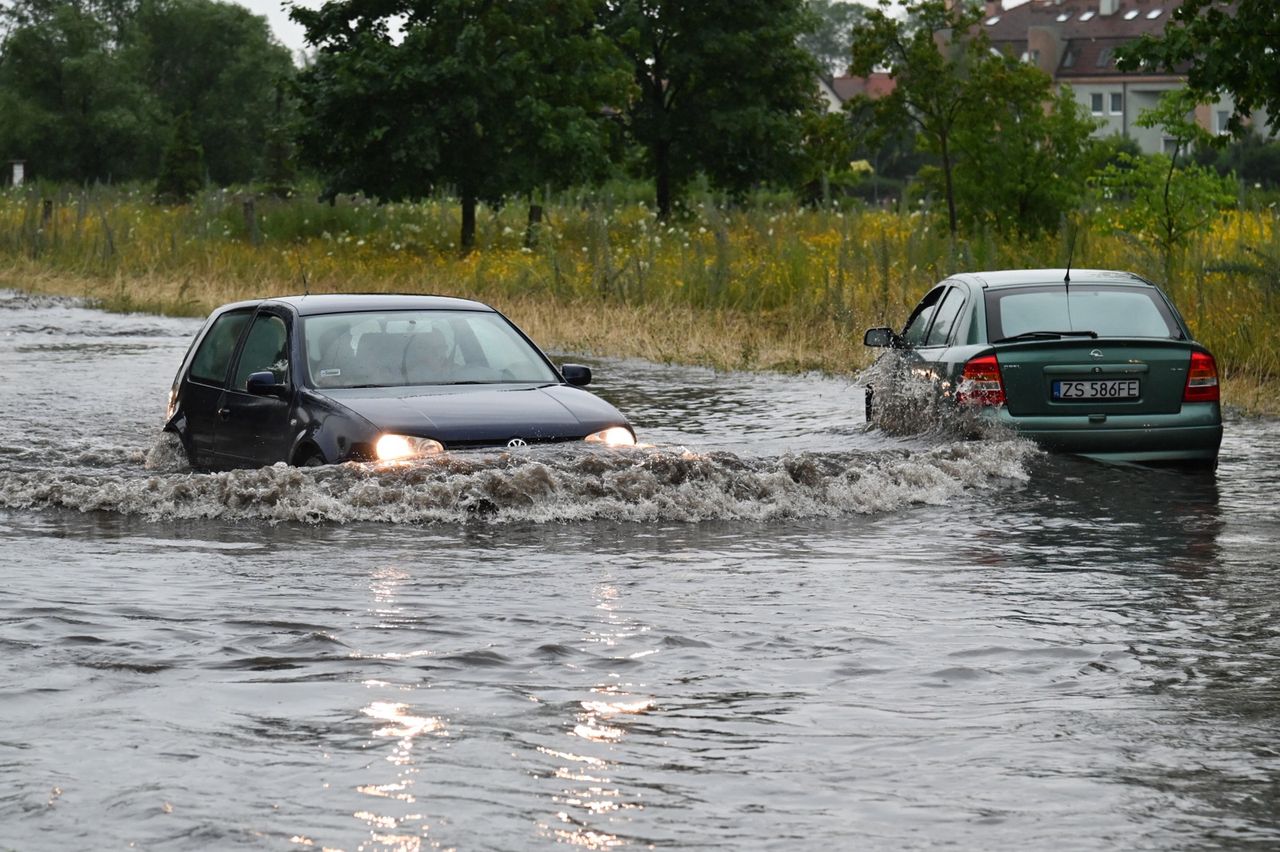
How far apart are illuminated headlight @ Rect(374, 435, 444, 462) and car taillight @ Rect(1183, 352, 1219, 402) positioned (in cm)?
490

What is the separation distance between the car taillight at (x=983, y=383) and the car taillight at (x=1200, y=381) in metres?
1.16

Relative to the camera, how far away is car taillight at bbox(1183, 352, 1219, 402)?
538 inches

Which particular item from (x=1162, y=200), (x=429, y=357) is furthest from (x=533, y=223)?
(x=429, y=357)

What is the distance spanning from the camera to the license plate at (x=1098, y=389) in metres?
13.5

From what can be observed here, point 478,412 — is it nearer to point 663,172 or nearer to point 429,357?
point 429,357

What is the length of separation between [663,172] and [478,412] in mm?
46965

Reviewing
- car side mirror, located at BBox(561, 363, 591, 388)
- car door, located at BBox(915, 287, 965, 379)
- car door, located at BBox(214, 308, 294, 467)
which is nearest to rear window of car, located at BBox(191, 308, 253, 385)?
car door, located at BBox(214, 308, 294, 467)

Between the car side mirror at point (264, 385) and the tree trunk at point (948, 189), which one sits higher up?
the tree trunk at point (948, 189)

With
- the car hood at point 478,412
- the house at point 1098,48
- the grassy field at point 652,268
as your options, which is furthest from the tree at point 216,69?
the car hood at point 478,412

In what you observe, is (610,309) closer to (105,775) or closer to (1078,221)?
(1078,221)

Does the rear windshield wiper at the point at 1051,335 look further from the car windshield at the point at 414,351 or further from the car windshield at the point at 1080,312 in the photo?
the car windshield at the point at 414,351

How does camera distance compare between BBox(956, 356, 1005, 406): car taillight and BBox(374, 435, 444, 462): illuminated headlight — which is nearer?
BBox(374, 435, 444, 462): illuminated headlight

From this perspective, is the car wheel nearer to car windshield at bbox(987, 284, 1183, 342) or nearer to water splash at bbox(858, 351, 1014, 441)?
water splash at bbox(858, 351, 1014, 441)

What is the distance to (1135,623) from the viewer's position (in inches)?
335
